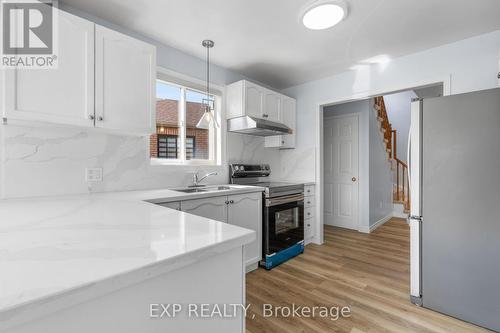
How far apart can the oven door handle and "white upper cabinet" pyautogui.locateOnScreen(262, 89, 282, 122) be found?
1.10 meters

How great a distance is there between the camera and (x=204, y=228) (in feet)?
2.73

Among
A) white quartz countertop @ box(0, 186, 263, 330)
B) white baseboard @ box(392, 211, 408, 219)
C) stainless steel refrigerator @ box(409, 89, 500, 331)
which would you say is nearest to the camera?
white quartz countertop @ box(0, 186, 263, 330)

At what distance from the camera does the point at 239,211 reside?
99.0 inches

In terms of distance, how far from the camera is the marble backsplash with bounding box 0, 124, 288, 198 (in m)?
1.73

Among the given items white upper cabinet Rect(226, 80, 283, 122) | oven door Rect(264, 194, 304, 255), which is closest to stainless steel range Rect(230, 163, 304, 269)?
oven door Rect(264, 194, 304, 255)

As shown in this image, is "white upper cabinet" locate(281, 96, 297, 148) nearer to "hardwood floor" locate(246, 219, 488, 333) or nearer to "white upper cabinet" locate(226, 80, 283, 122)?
"white upper cabinet" locate(226, 80, 283, 122)

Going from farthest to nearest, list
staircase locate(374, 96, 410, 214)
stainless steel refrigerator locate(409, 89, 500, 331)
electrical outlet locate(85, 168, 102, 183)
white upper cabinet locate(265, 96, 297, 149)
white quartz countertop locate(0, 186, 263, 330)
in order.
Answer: staircase locate(374, 96, 410, 214)
white upper cabinet locate(265, 96, 297, 149)
electrical outlet locate(85, 168, 102, 183)
stainless steel refrigerator locate(409, 89, 500, 331)
white quartz countertop locate(0, 186, 263, 330)

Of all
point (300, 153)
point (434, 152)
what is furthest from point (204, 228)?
point (300, 153)

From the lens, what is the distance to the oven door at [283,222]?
276cm

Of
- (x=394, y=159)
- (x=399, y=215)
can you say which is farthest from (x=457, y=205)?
(x=394, y=159)

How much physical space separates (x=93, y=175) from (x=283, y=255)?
216cm

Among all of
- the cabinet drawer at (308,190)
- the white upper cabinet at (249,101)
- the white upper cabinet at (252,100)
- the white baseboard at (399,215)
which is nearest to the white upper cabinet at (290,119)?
the white upper cabinet at (249,101)

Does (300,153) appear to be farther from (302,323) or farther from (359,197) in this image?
(302,323)

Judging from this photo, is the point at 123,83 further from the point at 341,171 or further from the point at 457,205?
the point at 341,171
